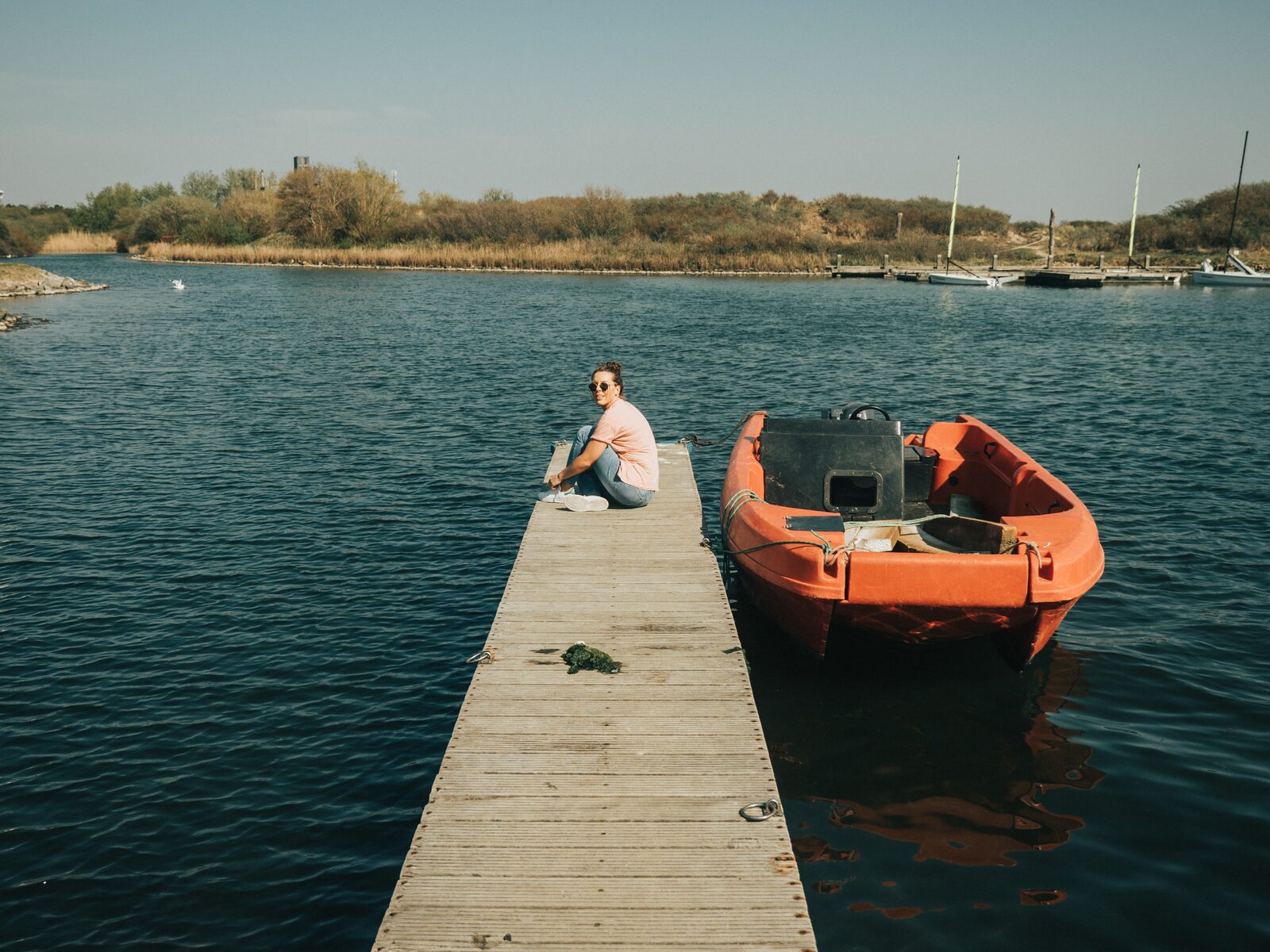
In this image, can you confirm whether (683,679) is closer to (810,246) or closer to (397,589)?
(397,589)

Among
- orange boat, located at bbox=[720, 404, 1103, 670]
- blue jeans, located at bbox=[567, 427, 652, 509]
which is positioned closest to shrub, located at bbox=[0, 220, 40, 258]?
blue jeans, located at bbox=[567, 427, 652, 509]

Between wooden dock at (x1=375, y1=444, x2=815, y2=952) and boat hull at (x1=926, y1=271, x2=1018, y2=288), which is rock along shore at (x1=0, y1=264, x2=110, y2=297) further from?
wooden dock at (x1=375, y1=444, x2=815, y2=952)

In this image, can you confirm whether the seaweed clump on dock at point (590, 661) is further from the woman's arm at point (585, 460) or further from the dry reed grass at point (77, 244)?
the dry reed grass at point (77, 244)

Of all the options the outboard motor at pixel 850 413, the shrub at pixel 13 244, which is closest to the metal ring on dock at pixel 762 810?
the outboard motor at pixel 850 413

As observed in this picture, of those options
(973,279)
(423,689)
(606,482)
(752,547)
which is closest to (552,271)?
(973,279)

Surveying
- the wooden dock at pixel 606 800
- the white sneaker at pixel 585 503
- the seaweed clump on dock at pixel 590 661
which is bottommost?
the wooden dock at pixel 606 800

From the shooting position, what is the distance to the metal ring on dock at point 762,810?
14.3 ft

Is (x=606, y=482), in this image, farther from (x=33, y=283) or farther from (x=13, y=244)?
(x=13, y=244)

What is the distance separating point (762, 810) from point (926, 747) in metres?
2.73

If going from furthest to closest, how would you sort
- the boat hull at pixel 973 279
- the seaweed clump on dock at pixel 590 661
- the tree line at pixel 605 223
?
the tree line at pixel 605 223 → the boat hull at pixel 973 279 → the seaweed clump on dock at pixel 590 661

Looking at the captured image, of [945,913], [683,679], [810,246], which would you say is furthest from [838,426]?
[810,246]

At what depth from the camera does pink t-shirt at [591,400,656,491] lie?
848 centimetres

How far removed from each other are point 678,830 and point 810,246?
69.2 m

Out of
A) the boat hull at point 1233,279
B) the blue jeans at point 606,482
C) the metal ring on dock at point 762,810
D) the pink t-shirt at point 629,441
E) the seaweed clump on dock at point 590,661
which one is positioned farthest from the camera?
the boat hull at point 1233,279
